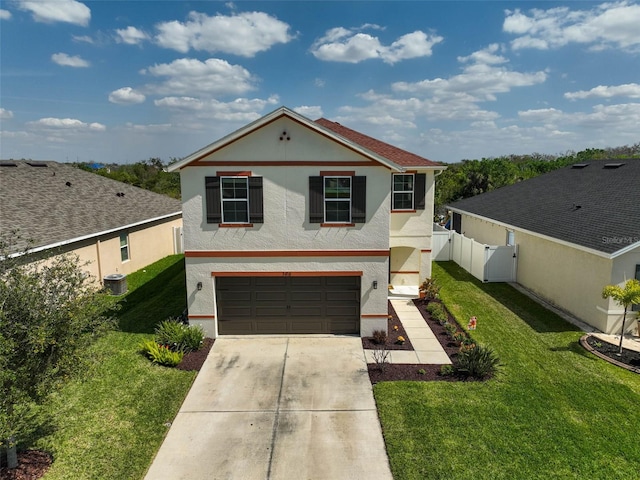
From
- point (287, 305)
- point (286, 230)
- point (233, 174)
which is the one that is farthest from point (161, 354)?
point (233, 174)

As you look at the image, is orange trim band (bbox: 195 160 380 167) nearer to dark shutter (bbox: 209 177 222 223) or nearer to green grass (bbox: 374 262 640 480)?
dark shutter (bbox: 209 177 222 223)

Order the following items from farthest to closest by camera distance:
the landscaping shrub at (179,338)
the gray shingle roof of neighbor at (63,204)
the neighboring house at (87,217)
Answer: the neighboring house at (87,217) < the gray shingle roof of neighbor at (63,204) < the landscaping shrub at (179,338)

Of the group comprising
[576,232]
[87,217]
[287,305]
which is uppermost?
[87,217]

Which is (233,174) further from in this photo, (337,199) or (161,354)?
(161,354)

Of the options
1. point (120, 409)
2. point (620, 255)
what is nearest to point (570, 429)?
point (620, 255)

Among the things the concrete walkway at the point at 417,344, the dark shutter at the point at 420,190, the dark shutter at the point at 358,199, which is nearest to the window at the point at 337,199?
the dark shutter at the point at 358,199

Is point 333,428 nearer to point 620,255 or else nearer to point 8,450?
point 8,450

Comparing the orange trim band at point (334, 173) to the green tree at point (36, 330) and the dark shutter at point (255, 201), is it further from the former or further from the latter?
the green tree at point (36, 330)
